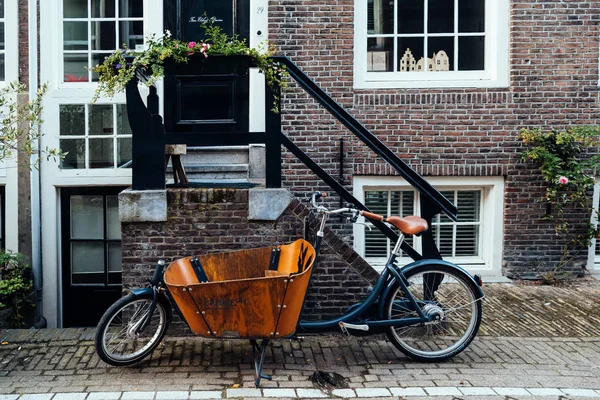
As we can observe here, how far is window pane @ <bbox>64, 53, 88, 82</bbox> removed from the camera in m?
8.03

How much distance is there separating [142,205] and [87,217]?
343 centimetres

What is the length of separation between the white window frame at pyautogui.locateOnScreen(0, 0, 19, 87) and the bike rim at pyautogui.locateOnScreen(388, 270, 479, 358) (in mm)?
5751

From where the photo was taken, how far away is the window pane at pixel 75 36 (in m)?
8.02

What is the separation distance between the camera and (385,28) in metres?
7.91

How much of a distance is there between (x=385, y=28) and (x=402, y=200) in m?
2.18

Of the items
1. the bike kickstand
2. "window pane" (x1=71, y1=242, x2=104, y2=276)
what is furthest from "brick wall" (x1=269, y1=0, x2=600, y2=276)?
the bike kickstand

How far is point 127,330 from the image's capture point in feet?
14.9

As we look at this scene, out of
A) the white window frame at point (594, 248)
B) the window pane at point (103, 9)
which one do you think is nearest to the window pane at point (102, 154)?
the window pane at point (103, 9)

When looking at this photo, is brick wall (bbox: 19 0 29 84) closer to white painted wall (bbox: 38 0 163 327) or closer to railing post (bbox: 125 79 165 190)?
white painted wall (bbox: 38 0 163 327)

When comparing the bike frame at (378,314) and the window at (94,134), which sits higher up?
the window at (94,134)

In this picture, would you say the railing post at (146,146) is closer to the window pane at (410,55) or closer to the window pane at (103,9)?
the window pane at (103,9)

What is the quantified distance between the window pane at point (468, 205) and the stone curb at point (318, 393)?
387 cm

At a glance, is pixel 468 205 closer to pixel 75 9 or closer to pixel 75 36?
pixel 75 36

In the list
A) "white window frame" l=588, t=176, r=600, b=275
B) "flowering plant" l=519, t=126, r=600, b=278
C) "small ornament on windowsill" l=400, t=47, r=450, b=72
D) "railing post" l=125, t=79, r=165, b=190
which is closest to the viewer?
"railing post" l=125, t=79, r=165, b=190
